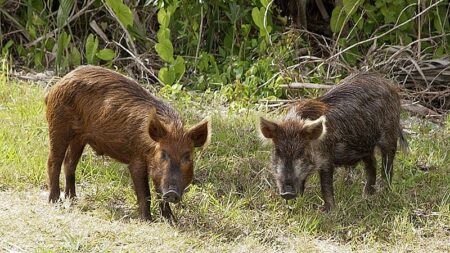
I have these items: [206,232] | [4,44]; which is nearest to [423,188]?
[206,232]

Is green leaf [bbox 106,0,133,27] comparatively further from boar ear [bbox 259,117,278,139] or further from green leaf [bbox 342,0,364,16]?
boar ear [bbox 259,117,278,139]

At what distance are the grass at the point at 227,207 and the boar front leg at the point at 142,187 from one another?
0.35ft

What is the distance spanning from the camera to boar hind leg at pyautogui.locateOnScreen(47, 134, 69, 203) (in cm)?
724

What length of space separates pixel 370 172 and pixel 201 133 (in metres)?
1.57

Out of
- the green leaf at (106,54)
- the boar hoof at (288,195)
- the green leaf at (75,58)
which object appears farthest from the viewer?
the green leaf at (75,58)

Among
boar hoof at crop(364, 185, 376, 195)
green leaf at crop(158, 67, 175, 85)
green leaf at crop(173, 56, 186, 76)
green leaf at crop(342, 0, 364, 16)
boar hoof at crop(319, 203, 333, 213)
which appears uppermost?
green leaf at crop(342, 0, 364, 16)

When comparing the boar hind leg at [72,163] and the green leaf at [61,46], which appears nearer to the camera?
the boar hind leg at [72,163]

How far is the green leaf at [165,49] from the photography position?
9.75 meters

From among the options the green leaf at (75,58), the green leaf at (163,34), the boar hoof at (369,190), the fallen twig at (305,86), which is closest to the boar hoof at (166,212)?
the boar hoof at (369,190)

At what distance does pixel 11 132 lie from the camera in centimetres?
838

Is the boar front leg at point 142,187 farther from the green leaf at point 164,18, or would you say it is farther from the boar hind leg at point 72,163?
the green leaf at point 164,18

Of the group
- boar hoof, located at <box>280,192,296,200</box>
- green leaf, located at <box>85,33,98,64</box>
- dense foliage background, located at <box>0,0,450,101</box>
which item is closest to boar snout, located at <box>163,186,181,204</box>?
boar hoof, located at <box>280,192,296,200</box>

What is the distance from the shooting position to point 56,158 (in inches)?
285

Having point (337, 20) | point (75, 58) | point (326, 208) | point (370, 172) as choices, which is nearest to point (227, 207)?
point (326, 208)
